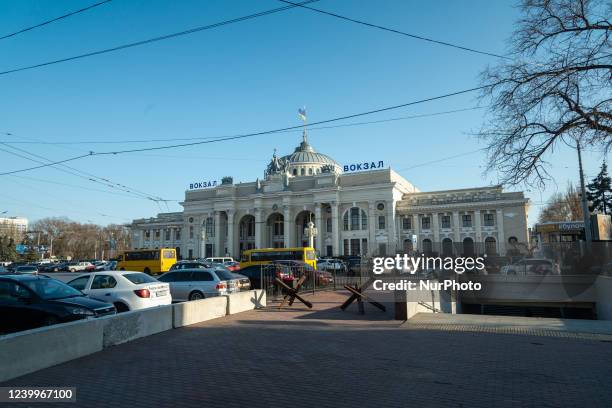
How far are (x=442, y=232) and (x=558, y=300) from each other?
46830mm

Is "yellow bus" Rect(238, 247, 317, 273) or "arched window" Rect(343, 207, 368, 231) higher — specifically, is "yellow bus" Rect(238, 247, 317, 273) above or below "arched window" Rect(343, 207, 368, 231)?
below

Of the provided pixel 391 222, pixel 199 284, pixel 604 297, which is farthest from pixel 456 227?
pixel 199 284

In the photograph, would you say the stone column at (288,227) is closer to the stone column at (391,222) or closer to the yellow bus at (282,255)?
the stone column at (391,222)

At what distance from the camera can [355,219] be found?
70.7 metres

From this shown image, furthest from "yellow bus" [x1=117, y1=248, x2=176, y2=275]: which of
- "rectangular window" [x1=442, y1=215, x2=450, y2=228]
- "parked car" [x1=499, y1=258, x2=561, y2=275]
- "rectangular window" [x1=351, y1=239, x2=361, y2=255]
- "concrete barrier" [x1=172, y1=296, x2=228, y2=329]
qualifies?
"rectangular window" [x1=442, y1=215, x2=450, y2=228]

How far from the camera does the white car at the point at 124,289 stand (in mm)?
11625

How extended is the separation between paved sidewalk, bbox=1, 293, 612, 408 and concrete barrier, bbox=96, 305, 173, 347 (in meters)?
0.24

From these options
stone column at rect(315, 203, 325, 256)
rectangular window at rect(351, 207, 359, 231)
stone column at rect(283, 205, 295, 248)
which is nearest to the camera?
rectangular window at rect(351, 207, 359, 231)

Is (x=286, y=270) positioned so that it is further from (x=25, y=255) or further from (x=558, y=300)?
(x=25, y=255)

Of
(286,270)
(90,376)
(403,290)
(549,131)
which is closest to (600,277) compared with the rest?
(549,131)

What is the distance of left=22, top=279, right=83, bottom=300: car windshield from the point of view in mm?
9109

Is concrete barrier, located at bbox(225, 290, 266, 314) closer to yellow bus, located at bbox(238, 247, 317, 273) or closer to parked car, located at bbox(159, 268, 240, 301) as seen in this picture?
parked car, located at bbox(159, 268, 240, 301)

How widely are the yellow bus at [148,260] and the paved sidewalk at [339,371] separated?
32811 mm

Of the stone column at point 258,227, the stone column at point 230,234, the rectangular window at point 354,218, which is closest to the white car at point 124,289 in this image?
the rectangular window at point 354,218
